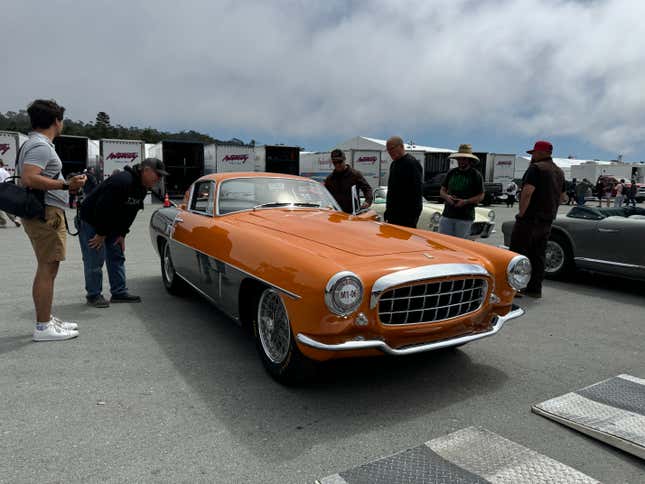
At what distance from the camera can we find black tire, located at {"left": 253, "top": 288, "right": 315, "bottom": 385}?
2963mm

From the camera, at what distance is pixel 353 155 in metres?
28.3

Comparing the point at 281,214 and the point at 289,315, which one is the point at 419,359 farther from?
the point at 281,214

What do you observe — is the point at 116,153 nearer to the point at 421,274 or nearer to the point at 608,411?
the point at 421,274

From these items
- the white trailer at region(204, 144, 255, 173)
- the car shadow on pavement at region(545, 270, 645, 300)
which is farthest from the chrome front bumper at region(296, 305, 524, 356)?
the white trailer at region(204, 144, 255, 173)

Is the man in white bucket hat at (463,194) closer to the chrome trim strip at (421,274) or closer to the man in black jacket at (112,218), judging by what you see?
the chrome trim strip at (421,274)

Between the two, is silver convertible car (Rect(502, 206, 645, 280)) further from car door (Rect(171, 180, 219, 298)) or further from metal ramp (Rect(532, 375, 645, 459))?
car door (Rect(171, 180, 219, 298))

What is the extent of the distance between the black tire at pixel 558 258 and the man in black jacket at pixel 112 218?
5.28 metres

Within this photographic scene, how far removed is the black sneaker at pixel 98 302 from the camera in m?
4.89

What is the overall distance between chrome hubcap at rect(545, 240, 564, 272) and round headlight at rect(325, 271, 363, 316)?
5000mm

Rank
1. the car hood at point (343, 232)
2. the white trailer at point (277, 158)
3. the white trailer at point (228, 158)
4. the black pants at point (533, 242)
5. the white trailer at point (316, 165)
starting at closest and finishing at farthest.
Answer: the car hood at point (343, 232) → the black pants at point (533, 242) → the white trailer at point (228, 158) → the white trailer at point (277, 158) → the white trailer at point (316, 165)

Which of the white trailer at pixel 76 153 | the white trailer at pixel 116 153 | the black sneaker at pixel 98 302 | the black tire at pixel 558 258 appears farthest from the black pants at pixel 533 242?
the white trailer at pixel 76 153

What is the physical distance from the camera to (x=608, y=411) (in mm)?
2781

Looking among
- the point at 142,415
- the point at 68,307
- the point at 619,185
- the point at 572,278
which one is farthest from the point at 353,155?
the point at 142,415

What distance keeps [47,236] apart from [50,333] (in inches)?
30.8
